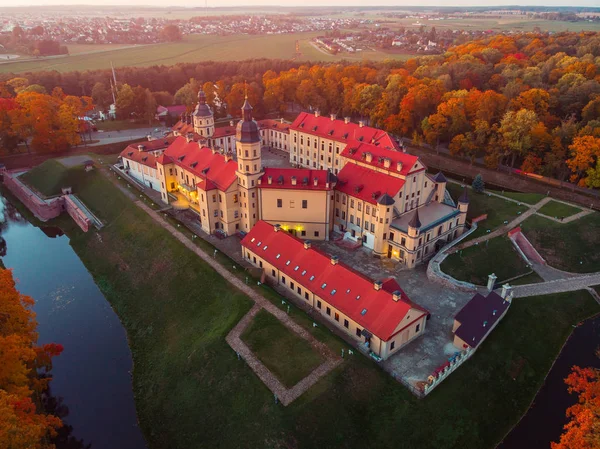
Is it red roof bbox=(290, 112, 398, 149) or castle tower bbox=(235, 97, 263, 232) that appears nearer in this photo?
castle tower bbox=(235, 97, 263, 232)

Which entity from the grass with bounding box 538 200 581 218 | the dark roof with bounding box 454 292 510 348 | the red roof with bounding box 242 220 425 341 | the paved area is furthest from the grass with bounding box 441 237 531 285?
the red roof with bounding box 242 220 425 341

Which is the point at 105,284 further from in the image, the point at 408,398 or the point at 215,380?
the point at 408,398

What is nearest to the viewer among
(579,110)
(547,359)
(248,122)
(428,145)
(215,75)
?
(547,359)

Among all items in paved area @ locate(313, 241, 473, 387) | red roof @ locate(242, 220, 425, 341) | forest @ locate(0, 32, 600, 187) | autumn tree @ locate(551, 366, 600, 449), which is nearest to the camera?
autumn tree @ locate(551, 366, 600, 449)

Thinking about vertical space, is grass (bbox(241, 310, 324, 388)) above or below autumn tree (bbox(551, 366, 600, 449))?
below

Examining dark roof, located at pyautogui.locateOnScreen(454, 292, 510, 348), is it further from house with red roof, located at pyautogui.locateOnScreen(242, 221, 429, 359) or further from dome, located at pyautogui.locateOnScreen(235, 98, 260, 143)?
dome, located at pyautogui.locateOnScreen(235, 98, 260, 143)

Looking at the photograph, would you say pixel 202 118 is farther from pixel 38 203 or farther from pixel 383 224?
pixel 383 224

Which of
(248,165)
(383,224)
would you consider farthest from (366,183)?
(248,165)

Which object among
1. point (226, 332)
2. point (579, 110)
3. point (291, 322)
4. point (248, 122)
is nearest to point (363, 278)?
point (291, 322)
